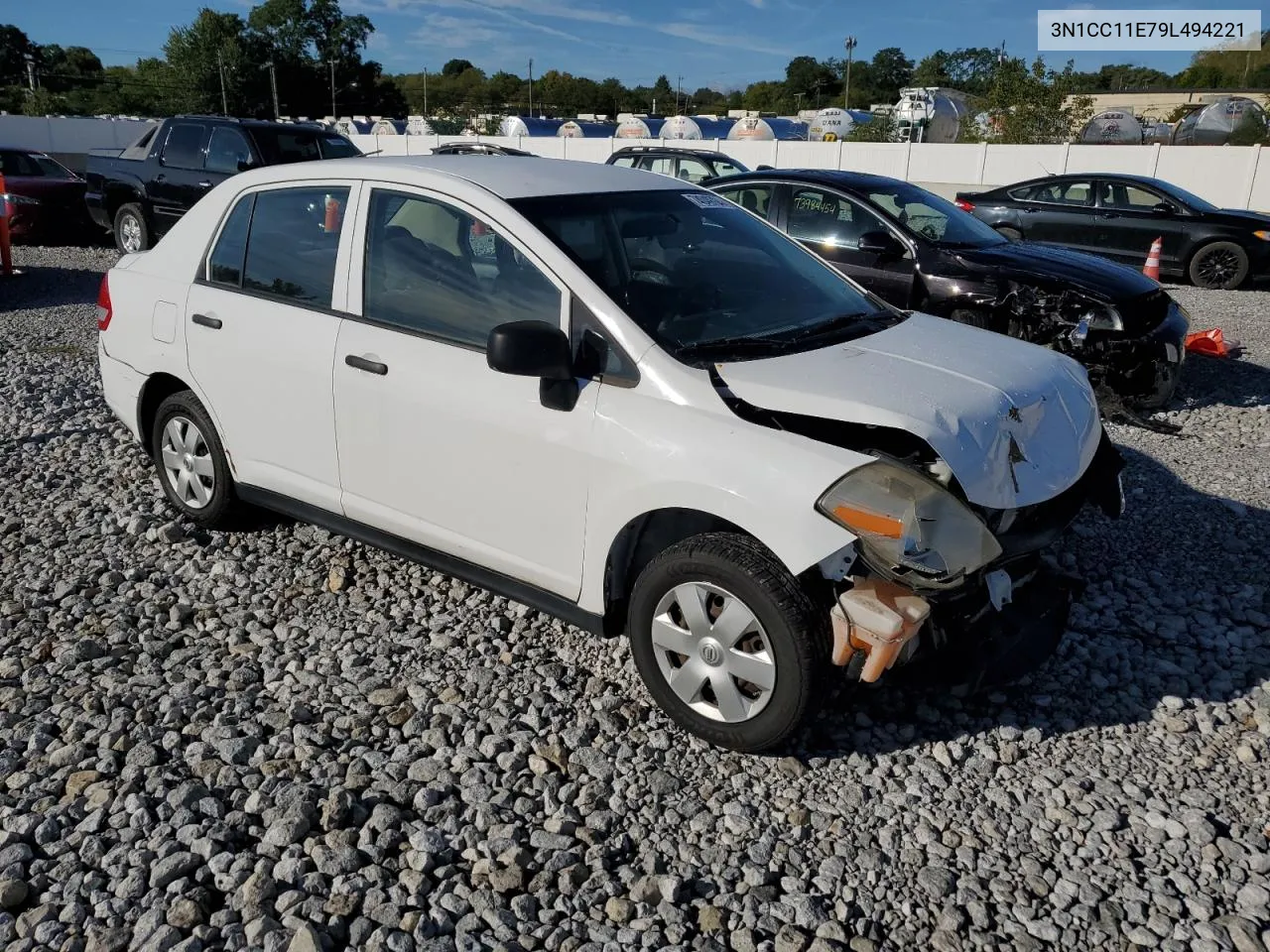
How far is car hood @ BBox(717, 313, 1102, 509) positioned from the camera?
3.07 metres

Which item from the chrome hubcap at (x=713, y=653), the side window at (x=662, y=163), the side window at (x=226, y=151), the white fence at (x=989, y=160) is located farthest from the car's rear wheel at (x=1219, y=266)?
the chrome hubcap at (x=713, y=653)

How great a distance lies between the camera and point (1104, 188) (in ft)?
45.9

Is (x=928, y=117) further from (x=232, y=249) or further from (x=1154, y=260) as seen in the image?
(x=232, y=249)

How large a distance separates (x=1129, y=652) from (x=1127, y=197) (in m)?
11.9

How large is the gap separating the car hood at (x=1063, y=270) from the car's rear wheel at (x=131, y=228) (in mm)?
10254

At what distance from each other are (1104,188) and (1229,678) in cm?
1194

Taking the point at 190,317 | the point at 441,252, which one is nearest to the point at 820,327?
the point at 441,252

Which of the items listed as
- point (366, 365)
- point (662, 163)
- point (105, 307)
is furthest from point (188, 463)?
point (662, 163)

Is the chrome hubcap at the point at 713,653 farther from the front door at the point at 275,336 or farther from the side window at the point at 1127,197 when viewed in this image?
the side window at the point at 1127,197

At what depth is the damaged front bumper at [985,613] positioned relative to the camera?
2959mm

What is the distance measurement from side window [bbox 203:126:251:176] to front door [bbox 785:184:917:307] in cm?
689

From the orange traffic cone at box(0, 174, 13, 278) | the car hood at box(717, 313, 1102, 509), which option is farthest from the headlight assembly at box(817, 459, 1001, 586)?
the orange traffic cone at box(0, 174, 13, 278)

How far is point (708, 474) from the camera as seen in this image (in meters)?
3.07

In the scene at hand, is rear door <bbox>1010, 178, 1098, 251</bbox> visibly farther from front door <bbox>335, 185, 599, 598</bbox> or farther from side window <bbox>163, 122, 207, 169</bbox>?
front door <bbox>335, 185, 599, 598</bbox>
